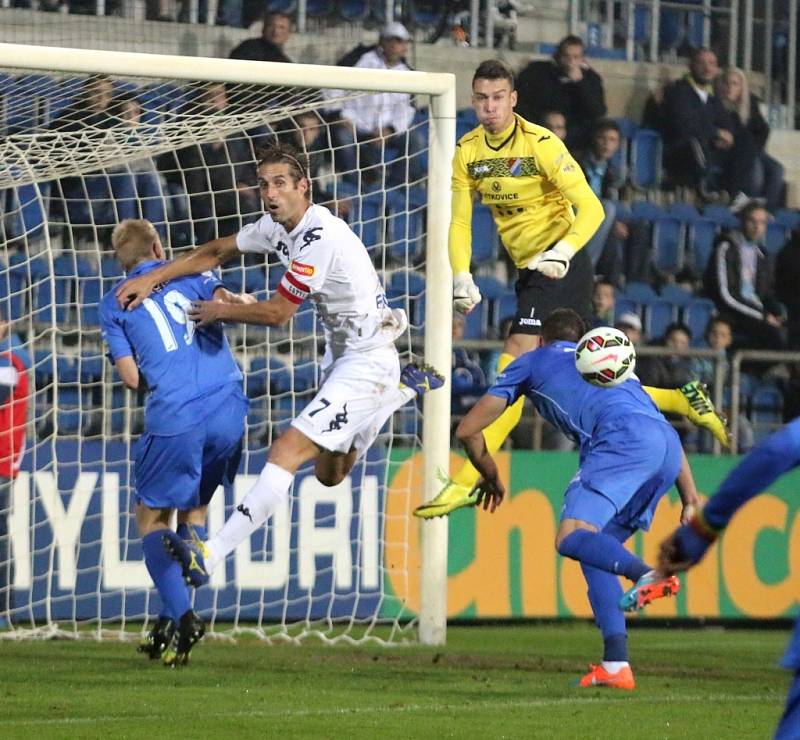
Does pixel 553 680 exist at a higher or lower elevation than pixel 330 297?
lower

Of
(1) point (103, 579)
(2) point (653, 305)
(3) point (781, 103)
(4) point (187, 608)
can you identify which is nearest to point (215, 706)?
(4) point (187, 608)

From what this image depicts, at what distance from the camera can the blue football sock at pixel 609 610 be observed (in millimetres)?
7367

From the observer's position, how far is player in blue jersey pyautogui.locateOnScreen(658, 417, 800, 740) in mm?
3527

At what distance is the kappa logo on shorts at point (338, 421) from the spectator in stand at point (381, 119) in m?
3.28

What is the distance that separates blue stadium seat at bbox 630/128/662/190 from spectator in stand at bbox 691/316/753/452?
1776 millimetres

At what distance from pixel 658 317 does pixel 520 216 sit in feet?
17.1

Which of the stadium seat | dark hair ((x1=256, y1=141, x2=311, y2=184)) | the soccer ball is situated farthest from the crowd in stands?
the soccer ball

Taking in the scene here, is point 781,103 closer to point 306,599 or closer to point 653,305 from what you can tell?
point 653,305

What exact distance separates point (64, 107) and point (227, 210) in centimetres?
256

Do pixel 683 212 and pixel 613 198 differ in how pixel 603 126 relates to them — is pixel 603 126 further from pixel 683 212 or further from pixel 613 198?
pixel 683 212

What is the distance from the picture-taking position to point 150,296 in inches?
Result: 323

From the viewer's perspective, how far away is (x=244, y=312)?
795 centimetres

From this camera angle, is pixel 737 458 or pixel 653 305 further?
pixel 653 305

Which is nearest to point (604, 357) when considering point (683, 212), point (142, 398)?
point (142, 398)
